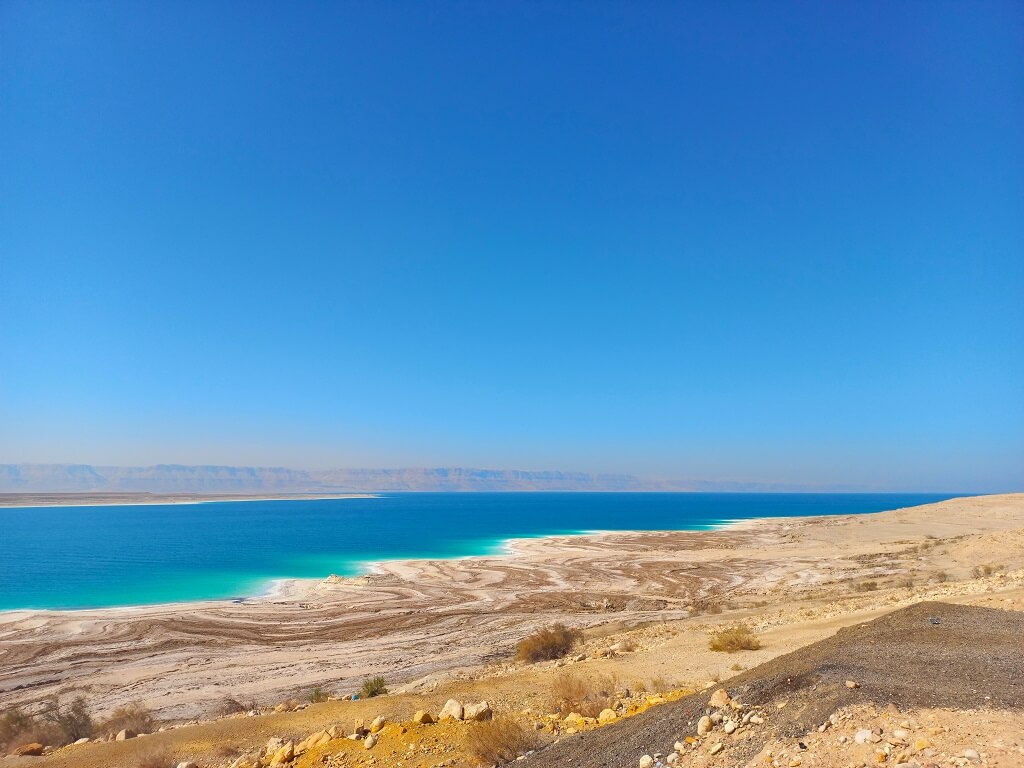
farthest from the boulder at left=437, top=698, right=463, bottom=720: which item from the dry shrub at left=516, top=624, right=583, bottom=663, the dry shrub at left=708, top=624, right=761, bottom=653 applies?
the dry shrub at left=708, top=624, right=761, bottom=653

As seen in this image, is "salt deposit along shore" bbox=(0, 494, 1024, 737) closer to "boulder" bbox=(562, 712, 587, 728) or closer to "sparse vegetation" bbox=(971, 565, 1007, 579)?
"sparse vegetation" bbox=(971, 565, 1007, 579)

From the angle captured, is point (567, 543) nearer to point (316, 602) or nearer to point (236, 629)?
point (316, 602)

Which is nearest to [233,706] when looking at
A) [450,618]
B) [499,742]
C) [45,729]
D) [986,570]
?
[45,729]

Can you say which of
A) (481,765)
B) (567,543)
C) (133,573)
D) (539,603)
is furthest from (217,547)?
(481,765)

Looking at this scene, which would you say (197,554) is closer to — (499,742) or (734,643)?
(734,643)

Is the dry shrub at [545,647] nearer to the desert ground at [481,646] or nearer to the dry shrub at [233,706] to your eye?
the desert ground at [481,646]

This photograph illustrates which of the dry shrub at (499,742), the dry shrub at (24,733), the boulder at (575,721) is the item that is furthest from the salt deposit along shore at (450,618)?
the dry shrub at (499,742)
